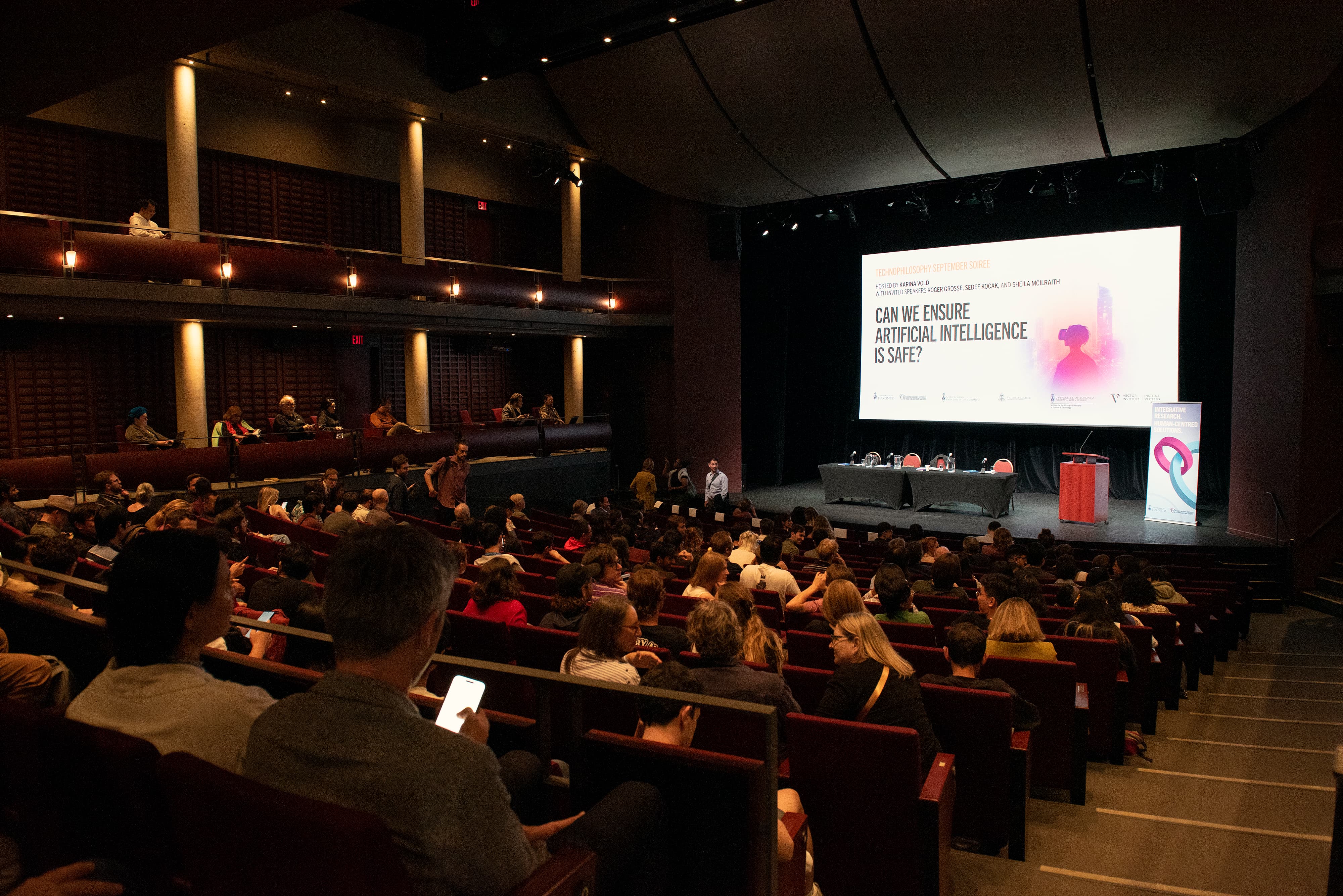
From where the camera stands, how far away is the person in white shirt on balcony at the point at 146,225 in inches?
406

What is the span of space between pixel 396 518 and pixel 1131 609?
21.0 ft

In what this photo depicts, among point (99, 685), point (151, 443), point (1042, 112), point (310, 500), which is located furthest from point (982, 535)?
point (99, 685)

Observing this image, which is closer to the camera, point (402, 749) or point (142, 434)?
point (402, 749)

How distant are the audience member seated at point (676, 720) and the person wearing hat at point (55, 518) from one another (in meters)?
3.31

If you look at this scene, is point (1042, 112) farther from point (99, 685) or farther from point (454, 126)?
point (99, 685)

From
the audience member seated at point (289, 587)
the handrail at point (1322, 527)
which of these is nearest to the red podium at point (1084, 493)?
the handrail at point (1322, 527)

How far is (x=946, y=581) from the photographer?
586 cm

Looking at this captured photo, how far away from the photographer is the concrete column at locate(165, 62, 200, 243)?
37.0 feet

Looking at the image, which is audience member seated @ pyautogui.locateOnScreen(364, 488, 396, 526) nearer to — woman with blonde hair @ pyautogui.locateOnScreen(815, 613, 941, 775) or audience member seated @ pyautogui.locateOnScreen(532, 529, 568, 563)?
audience member seated @ pyautogui.locateOnScreen(532, 529, 568, 563)

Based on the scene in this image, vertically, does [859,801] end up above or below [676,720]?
below

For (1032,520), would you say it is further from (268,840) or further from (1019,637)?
(268,840)

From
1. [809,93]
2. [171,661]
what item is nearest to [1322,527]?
[809,93]

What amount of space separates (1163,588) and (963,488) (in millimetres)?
6506

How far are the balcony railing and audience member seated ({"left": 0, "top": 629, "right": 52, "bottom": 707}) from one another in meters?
8.44
